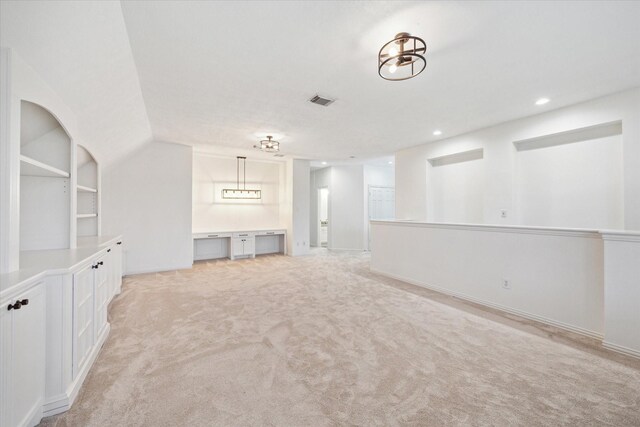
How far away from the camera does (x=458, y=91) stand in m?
3.42

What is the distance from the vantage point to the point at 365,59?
2629 mm

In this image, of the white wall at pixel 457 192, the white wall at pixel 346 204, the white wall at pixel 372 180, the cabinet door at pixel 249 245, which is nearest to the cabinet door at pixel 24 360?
the cabinet door at pixel 249 245

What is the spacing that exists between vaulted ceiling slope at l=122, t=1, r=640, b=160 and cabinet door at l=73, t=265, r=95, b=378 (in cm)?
202

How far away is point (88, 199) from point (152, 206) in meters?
1.76

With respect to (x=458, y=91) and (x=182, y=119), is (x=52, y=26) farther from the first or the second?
(x=458, y=91)

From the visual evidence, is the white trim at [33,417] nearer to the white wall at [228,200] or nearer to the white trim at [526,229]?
the white trim at [526,229]

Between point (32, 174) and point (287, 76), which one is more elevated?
point (287, 76)

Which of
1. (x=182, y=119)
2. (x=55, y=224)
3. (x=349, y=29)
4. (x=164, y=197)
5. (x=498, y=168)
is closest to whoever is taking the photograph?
(x=349, y=29)

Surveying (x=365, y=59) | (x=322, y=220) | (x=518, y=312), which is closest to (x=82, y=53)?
(x=365, y=59)

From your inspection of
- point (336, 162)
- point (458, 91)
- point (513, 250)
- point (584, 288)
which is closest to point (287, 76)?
point (458, 91)

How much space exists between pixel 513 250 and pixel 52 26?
4.82 m

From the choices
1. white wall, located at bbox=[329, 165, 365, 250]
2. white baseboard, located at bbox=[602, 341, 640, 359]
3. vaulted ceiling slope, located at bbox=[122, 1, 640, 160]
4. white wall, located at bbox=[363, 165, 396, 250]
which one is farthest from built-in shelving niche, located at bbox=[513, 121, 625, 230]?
white wall, located at bbox=[329, 165, 365, 250]

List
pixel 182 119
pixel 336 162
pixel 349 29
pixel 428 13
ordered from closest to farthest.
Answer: pixel 428 13 < pixel 349 29 < pixel 182 119 < pixel 336 162

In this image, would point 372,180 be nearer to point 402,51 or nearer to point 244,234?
point 244,234
